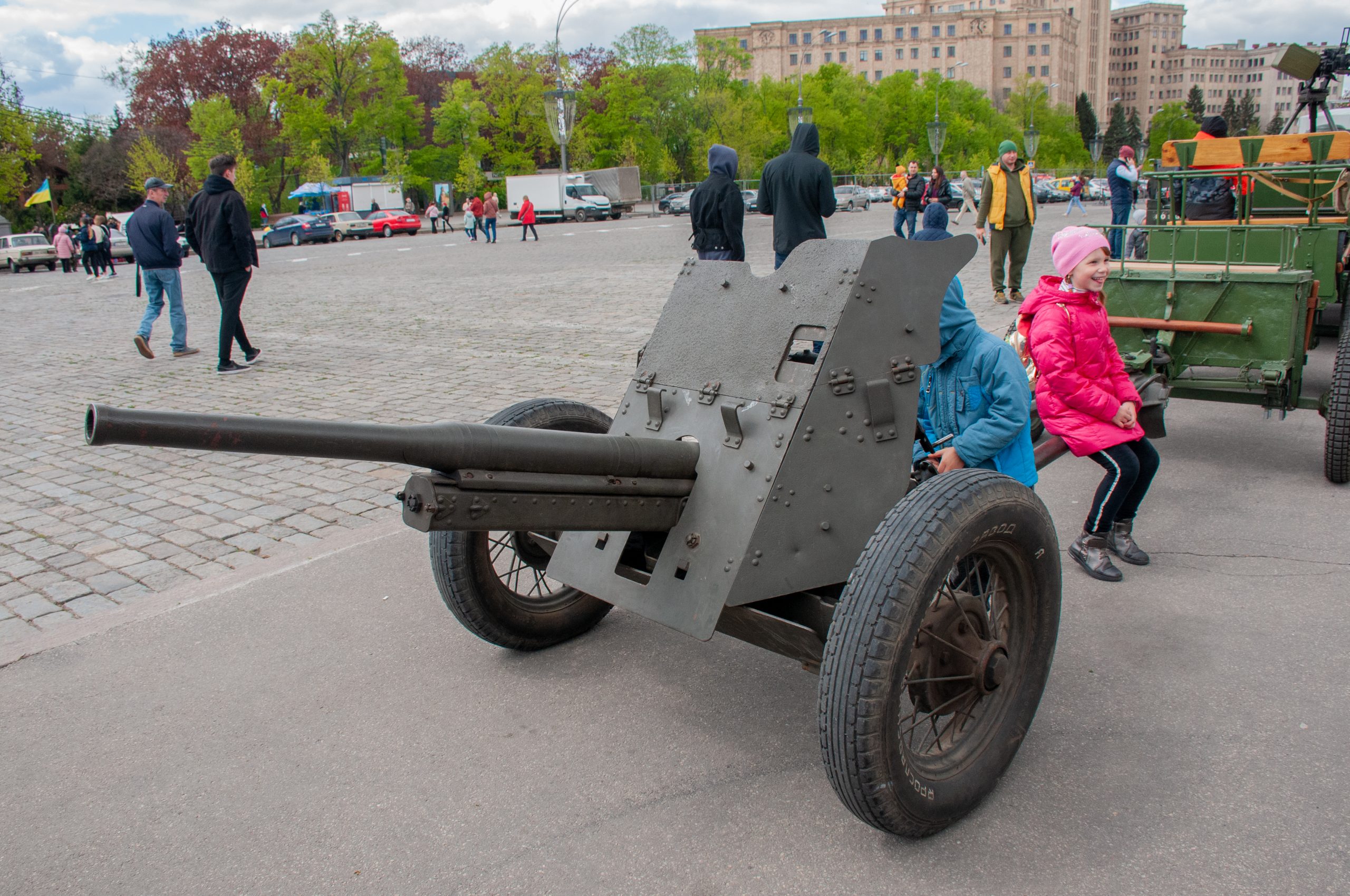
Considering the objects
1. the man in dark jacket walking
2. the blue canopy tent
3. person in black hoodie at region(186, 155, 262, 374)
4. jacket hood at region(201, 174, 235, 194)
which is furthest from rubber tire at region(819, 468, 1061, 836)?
the blue canopy tent

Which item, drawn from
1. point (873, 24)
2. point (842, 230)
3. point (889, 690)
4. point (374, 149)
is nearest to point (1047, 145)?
point (873, 24)

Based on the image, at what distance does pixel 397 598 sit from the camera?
4.14m

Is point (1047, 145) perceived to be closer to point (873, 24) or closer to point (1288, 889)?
point (873, 24)

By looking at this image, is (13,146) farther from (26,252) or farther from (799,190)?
(799,190)

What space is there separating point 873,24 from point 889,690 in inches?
6117

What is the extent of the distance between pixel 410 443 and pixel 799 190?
270 inches

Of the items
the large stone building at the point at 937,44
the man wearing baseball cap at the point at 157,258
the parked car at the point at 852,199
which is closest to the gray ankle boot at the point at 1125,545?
the man wearing baseball cap at the point at 157,258

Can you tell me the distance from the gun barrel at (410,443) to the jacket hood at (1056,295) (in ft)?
6.45

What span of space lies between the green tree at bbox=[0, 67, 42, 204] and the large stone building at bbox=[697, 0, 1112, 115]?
338 feet

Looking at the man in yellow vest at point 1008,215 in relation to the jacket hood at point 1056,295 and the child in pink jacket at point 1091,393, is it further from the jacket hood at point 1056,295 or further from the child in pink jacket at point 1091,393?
the jacket hood at point 1056,295

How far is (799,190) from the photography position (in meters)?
8.54

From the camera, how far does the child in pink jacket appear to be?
3.96 m

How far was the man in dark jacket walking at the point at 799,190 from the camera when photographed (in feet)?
28.0

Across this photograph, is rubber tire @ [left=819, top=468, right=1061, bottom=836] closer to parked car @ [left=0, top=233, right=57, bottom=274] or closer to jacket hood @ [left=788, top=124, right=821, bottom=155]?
jacket hood @ [left=788, top=124, right=821, bottom=155]
